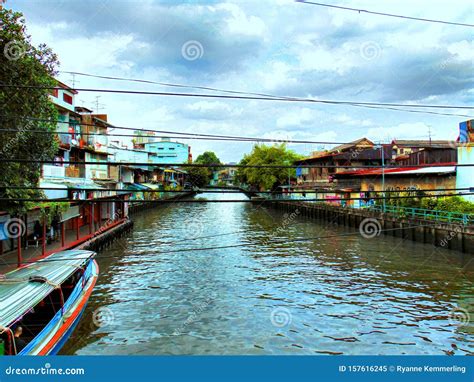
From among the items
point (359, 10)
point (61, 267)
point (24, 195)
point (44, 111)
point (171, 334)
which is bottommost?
point (171, 334)

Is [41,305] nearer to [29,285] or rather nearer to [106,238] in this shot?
[29,285]

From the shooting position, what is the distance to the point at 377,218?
35281mm

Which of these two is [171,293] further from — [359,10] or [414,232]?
[414,232]

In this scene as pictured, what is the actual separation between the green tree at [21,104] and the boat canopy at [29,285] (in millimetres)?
3396

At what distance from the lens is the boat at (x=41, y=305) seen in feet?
28.3

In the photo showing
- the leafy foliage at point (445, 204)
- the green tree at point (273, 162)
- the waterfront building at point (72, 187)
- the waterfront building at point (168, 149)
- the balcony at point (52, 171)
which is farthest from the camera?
the waterfront building at point (168, 149)

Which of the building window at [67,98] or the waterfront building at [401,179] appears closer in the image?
the waterfront building at [401,179]

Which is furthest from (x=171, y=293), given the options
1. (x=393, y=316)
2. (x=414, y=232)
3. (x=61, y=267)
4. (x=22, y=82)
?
(x=414, y=232)

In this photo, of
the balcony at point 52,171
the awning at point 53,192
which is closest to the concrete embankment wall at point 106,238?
the awning at point 53,192

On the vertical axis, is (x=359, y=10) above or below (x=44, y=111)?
above

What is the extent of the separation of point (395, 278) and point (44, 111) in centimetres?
1713

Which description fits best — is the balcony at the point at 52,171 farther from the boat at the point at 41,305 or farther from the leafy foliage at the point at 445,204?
the leafy foliage at the point at 445,204

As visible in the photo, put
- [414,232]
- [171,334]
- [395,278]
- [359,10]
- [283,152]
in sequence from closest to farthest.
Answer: [359,10]
[171,334]
[395,278]
[414,232]
[283,152]

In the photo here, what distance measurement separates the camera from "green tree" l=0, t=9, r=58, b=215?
1289 cm
